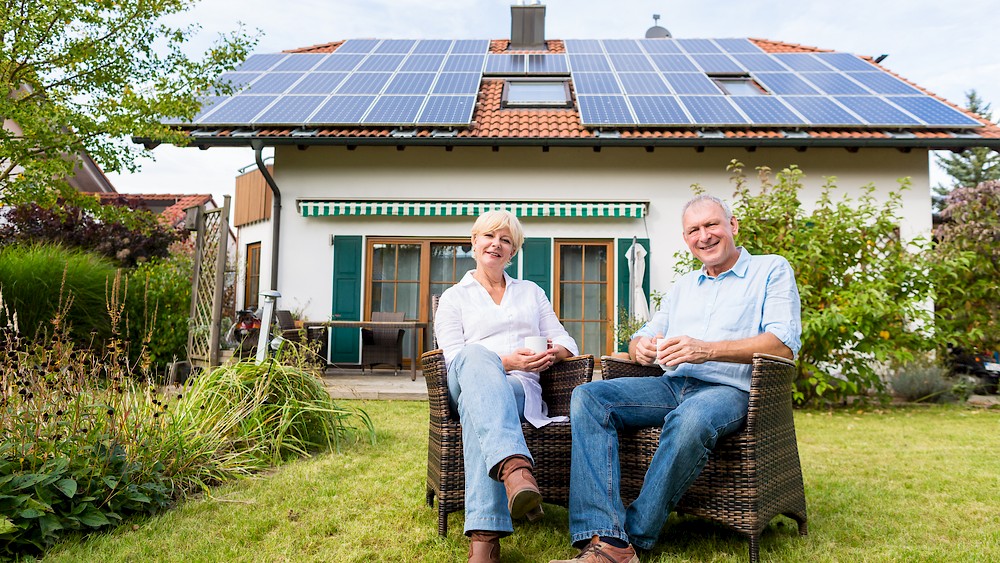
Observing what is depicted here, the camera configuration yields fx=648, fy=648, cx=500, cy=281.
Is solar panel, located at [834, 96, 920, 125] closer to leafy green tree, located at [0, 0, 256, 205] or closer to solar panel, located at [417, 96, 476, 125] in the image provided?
solar panel, located at [417, 96, 476, 125]

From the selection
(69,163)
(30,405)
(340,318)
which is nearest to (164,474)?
(30,405)

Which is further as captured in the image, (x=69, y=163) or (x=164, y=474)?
(x=69, y=163)

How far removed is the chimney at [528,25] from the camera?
1157cm

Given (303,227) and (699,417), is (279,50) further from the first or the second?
(699,417)

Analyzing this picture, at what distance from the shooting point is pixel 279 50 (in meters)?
11.3

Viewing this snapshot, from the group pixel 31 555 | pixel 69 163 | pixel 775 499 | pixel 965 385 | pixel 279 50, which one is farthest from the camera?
pixel 279 50

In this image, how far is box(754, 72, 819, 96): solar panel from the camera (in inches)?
342

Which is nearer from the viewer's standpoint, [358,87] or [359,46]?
[358,87]

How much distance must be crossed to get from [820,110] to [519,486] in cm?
780

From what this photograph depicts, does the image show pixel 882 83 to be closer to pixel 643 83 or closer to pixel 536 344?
pixel 643 83

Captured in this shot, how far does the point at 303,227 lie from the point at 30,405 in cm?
603

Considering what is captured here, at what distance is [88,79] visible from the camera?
5227 mm

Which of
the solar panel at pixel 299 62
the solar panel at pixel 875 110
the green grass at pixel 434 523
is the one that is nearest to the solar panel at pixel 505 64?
the solar panel at pixel 299 62

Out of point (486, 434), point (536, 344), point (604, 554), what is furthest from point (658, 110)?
point (604, 554)
